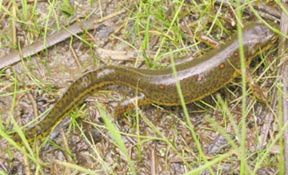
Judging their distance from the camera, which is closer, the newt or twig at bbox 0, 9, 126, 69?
the newt

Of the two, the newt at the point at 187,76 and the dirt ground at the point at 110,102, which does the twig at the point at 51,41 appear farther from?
the newt at the point at 187,76

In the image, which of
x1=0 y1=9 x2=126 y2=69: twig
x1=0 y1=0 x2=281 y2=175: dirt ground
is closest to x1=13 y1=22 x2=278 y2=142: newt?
x1=0 y1=0 x2=281 y2=175: dirt ground

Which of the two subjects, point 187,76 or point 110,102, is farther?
point 110,102

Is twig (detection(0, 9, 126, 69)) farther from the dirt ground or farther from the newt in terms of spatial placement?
the newt

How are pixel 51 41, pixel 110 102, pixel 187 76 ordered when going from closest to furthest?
1. pixel 187 76
2. pixel 110 102
3. pixel 51 41

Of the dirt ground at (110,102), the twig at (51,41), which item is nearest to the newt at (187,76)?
the dirt ground at (110,102)

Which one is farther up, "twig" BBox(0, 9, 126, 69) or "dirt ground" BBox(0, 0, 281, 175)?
"twig" BBox(0, 9, 126, 69)

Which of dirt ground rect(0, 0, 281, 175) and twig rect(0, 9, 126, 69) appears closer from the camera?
dirt ground rect(0, 0, 281, 175)

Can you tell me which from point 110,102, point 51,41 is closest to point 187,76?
point 110,102

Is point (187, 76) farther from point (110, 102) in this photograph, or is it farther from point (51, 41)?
point (51, 41)

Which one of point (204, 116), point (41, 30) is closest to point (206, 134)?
point (204, 116)
